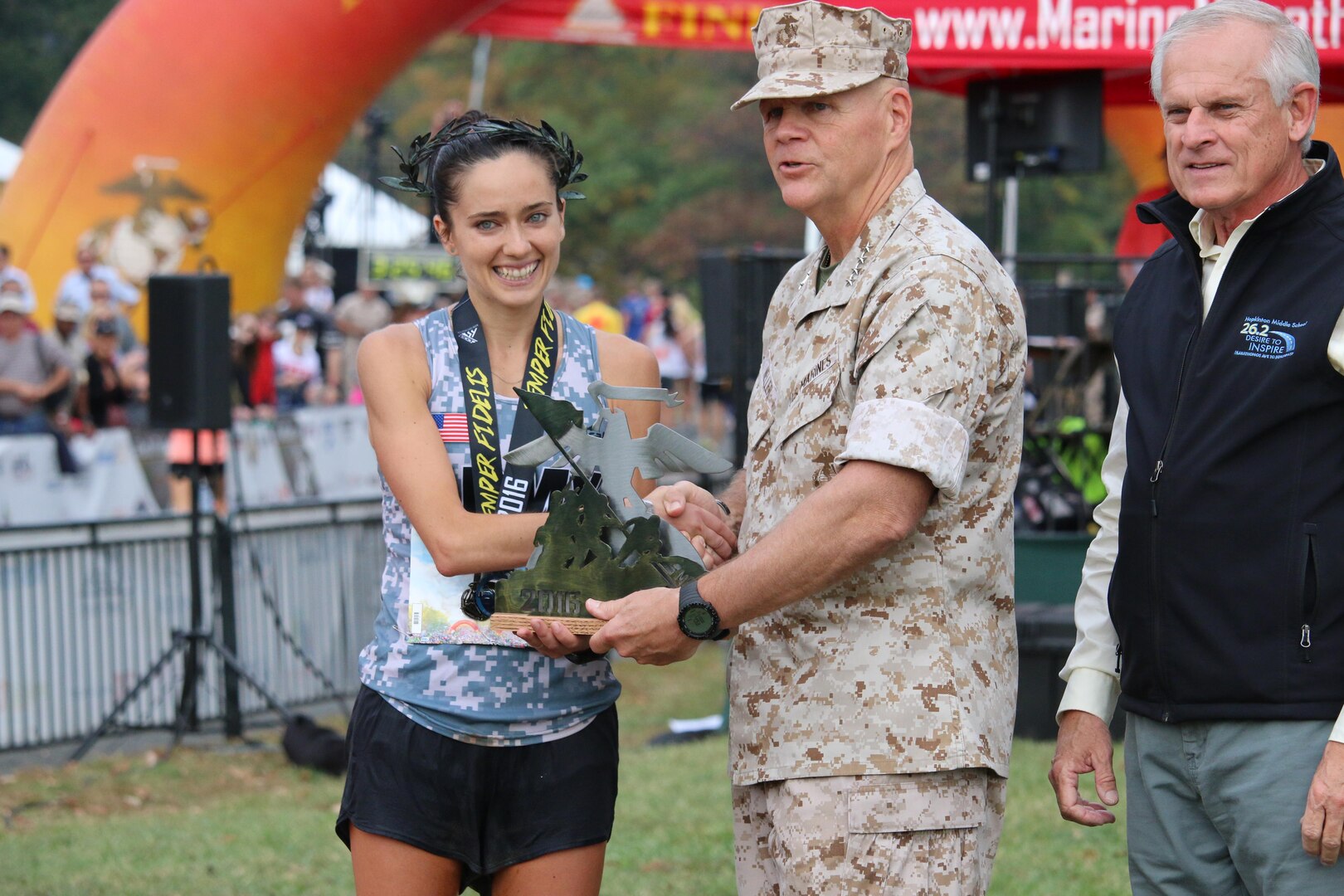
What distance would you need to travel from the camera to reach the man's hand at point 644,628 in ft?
8.68

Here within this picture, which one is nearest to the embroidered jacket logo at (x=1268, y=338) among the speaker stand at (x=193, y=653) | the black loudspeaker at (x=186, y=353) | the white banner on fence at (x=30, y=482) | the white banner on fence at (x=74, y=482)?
the speaker stand at (x=193, y=653)

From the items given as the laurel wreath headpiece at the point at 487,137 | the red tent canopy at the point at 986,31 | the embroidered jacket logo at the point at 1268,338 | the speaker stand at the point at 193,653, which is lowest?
the speaker stand at the point at 193,653

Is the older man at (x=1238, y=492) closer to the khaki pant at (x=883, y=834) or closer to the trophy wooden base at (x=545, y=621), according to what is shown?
the khaki pant at (x=883, y=834)

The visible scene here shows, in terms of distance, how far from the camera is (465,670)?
9.48 ft

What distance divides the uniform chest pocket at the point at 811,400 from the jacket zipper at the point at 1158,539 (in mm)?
539

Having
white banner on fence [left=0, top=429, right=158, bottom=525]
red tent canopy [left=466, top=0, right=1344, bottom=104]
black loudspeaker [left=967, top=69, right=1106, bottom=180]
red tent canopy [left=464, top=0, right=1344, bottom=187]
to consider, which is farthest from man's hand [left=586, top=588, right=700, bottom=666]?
white banner on fence [left=0, top=429, right=158, bottom=525]

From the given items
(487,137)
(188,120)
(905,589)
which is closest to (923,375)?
(905,589)

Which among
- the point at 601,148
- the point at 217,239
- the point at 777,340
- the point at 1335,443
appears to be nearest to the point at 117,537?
the point at 217,239

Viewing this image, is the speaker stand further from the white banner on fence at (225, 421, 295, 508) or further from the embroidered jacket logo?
the embroidered jacket logo

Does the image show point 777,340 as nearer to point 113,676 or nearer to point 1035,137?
point 113,676

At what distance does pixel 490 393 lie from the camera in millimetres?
2967

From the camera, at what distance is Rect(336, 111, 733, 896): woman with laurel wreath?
113 inches

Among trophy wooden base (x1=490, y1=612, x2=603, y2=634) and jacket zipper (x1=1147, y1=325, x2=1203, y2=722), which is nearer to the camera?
jacket zipper (x1=1147, y1=325, x2=1203, y2=722)

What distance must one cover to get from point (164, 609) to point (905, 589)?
6784 mm
